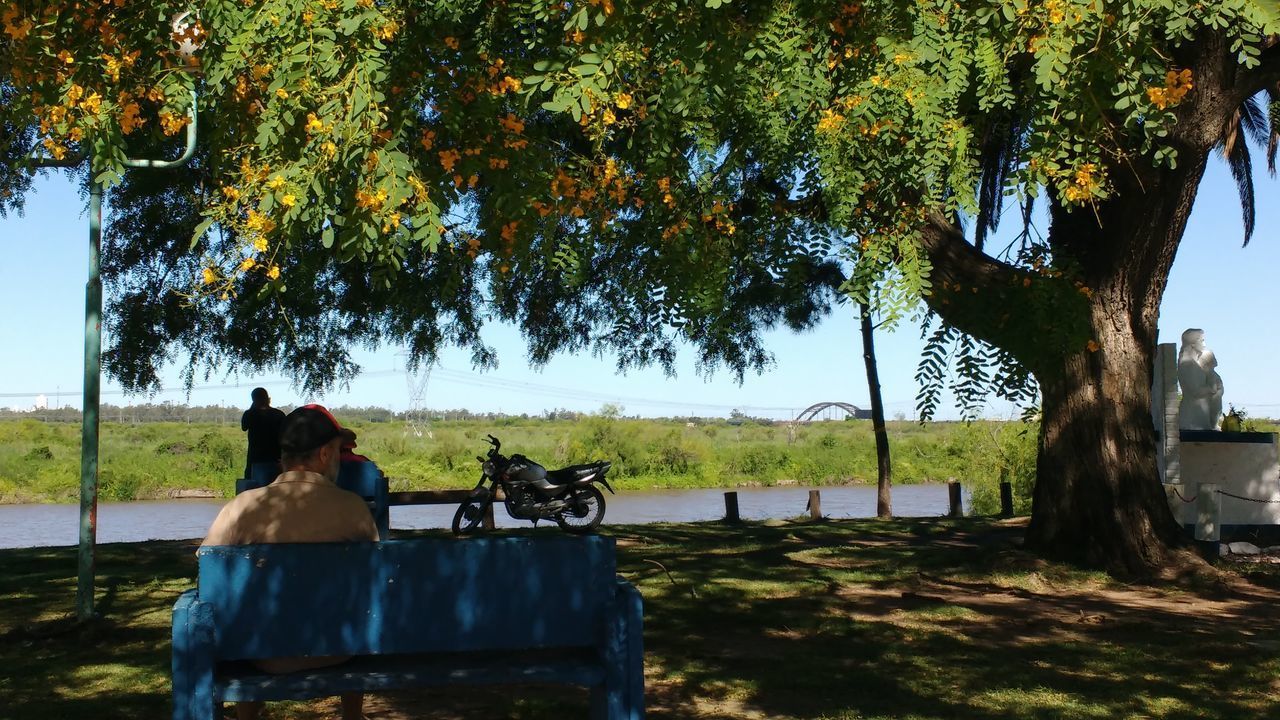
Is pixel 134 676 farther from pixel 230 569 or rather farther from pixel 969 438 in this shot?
pixel 969 438

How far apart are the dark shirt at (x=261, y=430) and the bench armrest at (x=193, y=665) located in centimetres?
718

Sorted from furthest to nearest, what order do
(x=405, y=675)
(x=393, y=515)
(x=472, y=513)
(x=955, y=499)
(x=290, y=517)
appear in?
1. (x=393, y=515)
2. (x=955, y=499)
3. (x=472, y=513)
4. (x=290, y=517)
5. (x=405, y=675)


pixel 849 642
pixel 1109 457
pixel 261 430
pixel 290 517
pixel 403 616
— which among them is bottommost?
pixel 849 642

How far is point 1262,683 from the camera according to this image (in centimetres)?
604

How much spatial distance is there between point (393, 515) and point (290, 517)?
80.9ft

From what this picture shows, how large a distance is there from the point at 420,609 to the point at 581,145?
7943 mm

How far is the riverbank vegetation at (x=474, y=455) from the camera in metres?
44.7

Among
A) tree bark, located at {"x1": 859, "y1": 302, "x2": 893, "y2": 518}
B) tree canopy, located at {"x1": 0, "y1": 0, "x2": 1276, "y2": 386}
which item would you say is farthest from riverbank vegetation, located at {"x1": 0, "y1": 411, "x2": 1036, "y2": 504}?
tree canopy, located at {"x1": 0, "y1": 0, "x2": 1276, "y2": 386}

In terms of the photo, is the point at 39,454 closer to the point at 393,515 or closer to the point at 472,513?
the point at 393,515

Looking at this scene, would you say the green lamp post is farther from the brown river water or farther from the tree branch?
the brown river water

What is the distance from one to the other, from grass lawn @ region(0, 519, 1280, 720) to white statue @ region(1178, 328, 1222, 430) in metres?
3.50

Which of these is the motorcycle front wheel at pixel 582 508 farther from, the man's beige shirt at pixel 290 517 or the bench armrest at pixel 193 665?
the bench armrest at pixel 193 665

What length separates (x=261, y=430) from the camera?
35.1ft

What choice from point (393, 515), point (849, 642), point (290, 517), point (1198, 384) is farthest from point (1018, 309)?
point (393, 515)
